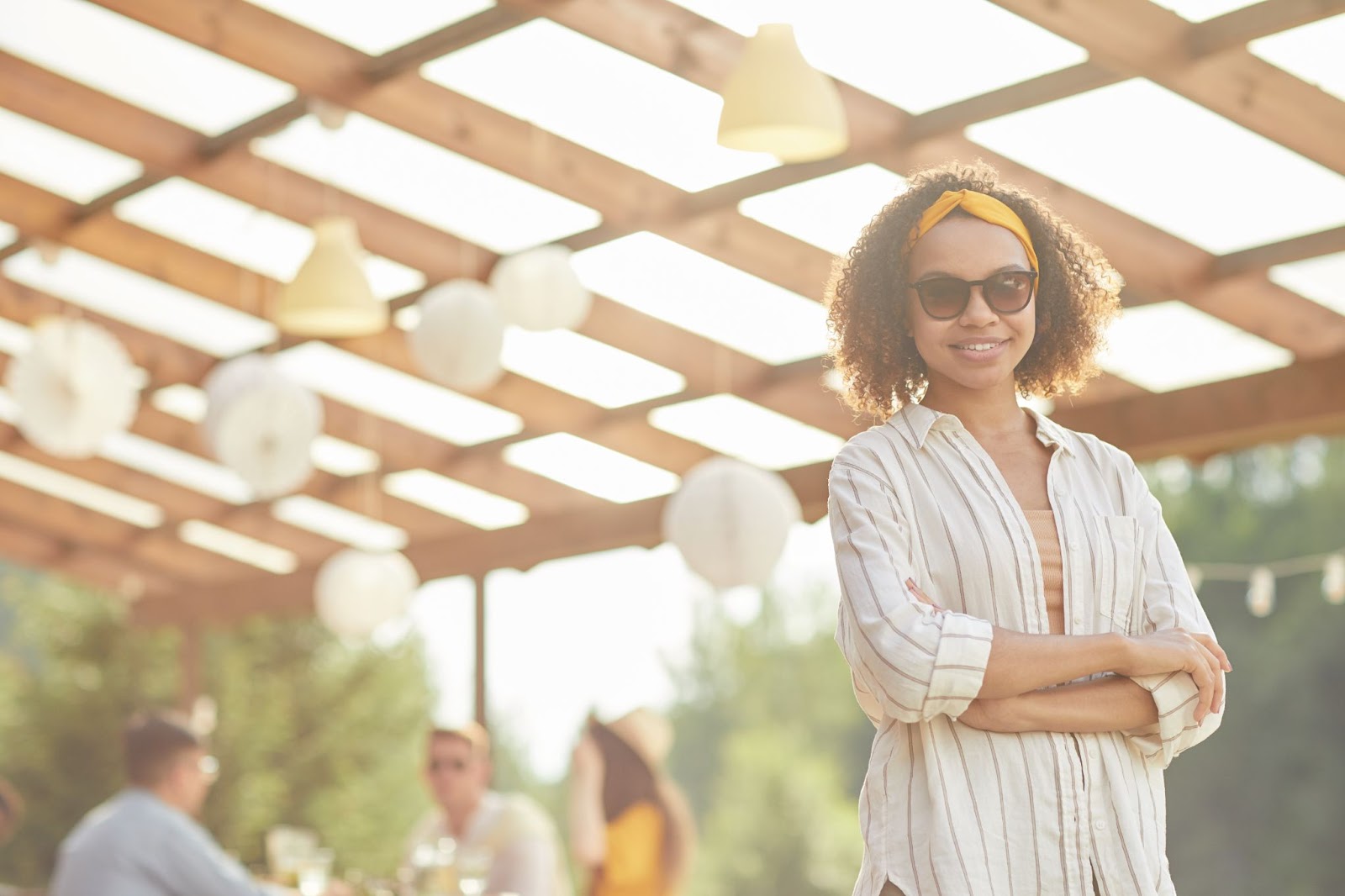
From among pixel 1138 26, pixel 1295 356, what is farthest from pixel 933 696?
pixel 1295 356

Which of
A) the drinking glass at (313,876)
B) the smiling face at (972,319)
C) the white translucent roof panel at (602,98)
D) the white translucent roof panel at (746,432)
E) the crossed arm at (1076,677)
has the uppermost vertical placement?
the white translucent roof panel at (602,98)

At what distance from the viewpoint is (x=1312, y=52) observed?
176 inches

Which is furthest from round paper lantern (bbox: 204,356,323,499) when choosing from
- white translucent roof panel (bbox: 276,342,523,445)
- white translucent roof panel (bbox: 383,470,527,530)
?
white translucent roof panel (bbox: 383,470,527,530)

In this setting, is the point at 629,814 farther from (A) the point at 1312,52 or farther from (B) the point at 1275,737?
(B) the point at 1275,737

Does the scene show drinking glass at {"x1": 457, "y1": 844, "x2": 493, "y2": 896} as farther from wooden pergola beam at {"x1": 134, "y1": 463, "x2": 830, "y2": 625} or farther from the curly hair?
wooden pergola beam at {"x1": 134, "y1": 463, "x2": 830, "y2": 625}

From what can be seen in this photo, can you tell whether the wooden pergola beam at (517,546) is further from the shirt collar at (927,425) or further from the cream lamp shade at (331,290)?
the shirt collar at (927,425)

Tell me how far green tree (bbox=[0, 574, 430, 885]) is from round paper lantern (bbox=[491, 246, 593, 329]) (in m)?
8.70

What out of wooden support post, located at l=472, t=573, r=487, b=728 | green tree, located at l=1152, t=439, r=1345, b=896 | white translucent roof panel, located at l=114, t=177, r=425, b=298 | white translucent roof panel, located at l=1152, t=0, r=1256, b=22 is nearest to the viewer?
white translucent roof panel, located at l=1152, t=0, r=1256, b=22

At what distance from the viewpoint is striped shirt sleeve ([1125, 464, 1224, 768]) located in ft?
4.77

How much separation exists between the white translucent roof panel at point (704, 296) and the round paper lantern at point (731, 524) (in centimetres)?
116

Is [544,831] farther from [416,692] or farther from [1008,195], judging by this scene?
[416,692]

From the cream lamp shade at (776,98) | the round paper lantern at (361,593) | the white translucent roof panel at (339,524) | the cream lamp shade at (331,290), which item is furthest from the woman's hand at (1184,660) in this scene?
the white translucent roof panel at (339,524)

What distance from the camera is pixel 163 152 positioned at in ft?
20.7

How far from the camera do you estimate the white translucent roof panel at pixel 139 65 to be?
5672mm
